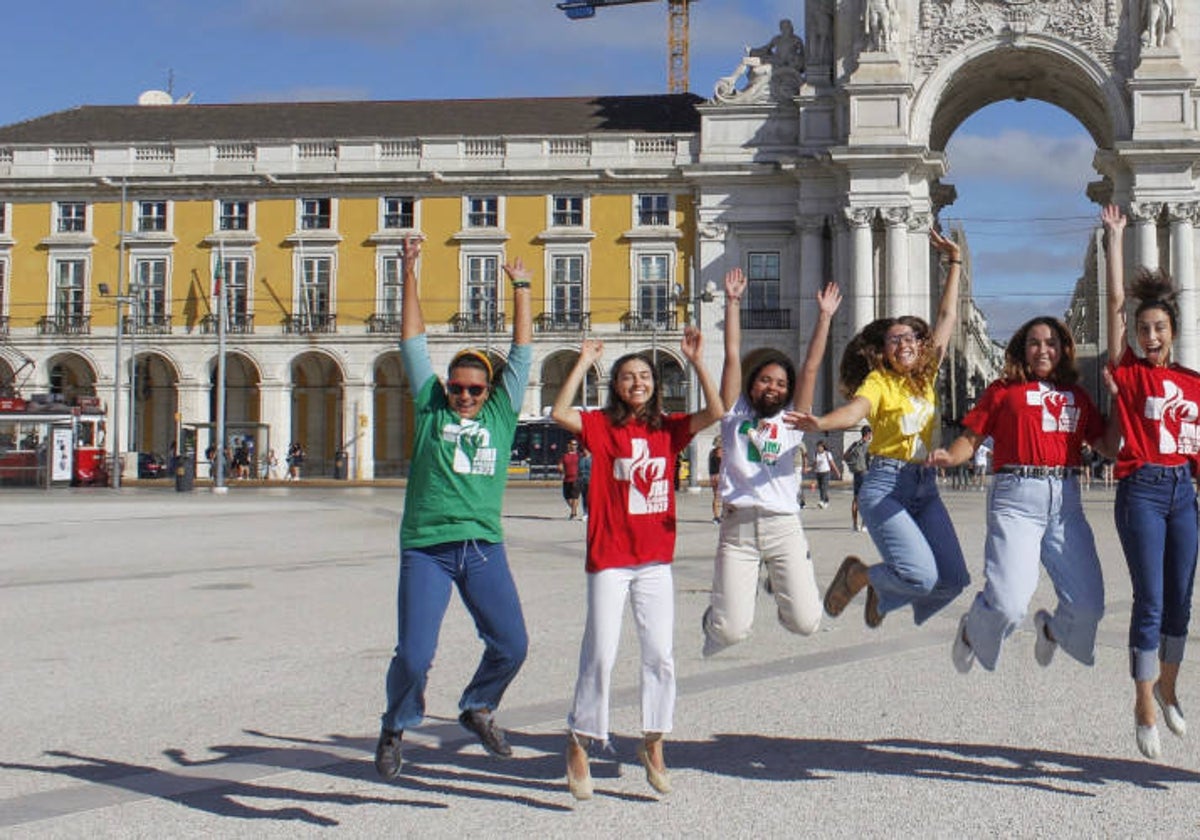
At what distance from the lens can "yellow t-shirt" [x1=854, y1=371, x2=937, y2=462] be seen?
7.64m

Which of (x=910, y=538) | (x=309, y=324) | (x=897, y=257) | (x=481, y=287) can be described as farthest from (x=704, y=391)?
(x=309, y=324)

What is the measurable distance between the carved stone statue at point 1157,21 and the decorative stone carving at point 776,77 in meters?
12.4

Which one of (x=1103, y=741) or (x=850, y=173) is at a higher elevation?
(x=850, y=173)

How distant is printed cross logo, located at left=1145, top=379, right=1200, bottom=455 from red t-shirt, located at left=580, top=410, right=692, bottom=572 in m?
2.26

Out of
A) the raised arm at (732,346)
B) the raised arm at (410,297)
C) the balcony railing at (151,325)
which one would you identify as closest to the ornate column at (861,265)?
the balcony railing at (151,325)

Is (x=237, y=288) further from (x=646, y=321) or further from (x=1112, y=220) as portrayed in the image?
(x=1112, y=220)

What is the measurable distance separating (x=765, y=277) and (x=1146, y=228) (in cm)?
1378

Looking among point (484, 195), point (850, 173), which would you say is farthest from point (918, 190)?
point (484, 195)

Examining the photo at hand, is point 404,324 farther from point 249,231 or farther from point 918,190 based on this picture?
point 249,231

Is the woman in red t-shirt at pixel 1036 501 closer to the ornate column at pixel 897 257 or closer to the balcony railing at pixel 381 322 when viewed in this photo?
the ornate column at pixel 897 257

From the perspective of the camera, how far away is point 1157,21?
51969 millimetres

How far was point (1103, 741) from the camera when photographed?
7.31 meters

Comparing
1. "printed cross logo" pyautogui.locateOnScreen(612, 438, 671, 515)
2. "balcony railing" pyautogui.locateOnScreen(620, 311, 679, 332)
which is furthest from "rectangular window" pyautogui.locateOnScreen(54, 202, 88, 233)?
"printed cross logo" pyautogui.locateOnScreen(612, 438, 671, 515)

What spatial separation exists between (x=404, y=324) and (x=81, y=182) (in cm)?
5718
